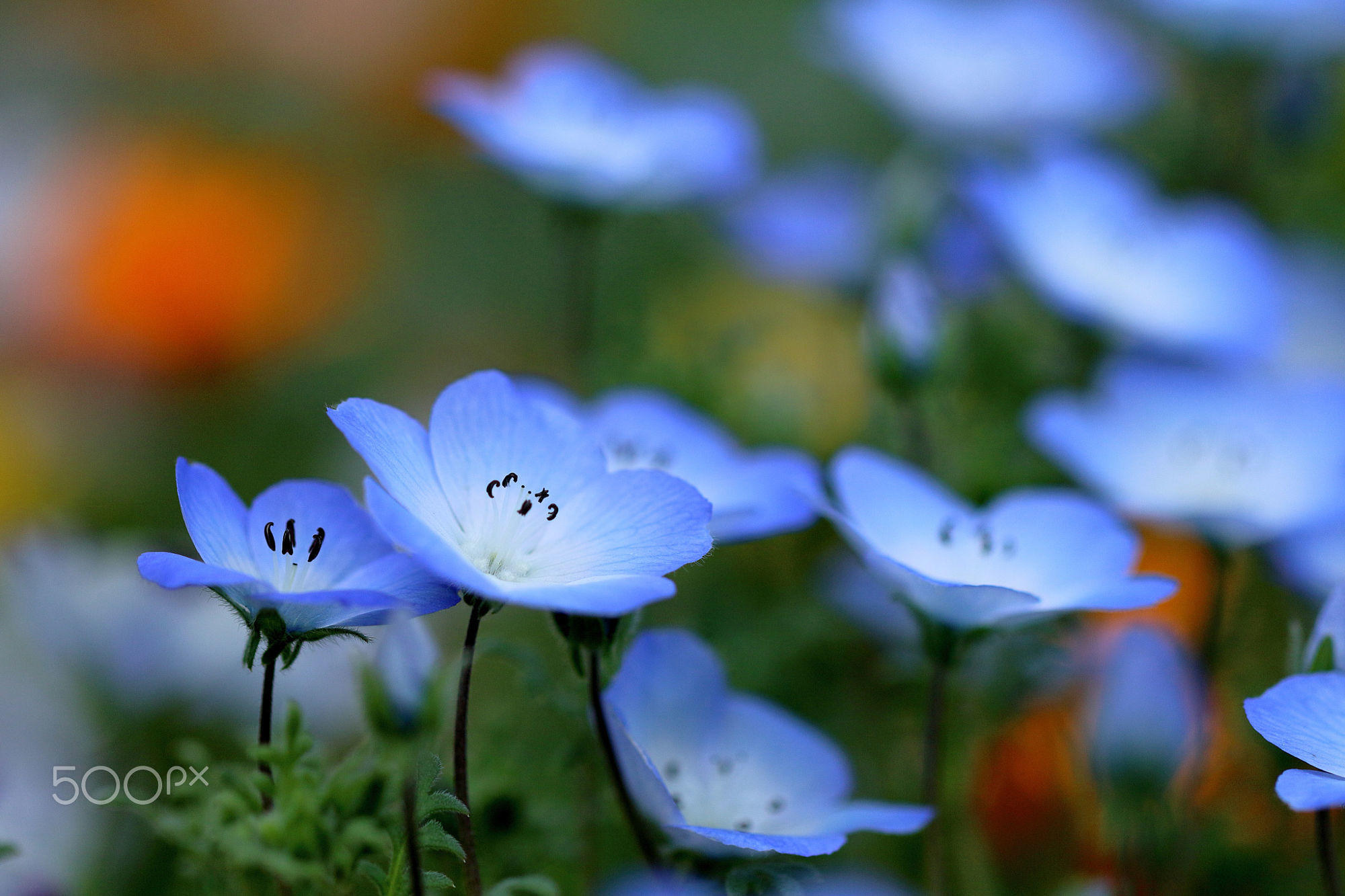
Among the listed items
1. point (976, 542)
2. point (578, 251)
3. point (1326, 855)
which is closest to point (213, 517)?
point (976, 542)

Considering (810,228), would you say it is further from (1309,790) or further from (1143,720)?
(1309,790)

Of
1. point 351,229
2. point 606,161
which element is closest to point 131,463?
point 351,229

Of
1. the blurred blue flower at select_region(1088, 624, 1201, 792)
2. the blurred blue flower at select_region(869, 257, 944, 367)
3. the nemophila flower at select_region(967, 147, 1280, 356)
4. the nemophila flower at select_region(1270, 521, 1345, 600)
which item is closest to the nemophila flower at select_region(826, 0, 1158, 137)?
the nemophila flower at select_region(967, 147, 1280, 356)

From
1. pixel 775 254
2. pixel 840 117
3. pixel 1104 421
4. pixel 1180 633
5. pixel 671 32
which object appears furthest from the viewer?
pixel 671 32

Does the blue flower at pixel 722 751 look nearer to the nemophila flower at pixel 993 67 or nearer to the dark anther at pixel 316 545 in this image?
the dark anther at pixel 316 545

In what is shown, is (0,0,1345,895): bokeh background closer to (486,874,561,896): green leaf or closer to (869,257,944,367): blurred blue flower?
(869,257,944,367): blurred blue flower

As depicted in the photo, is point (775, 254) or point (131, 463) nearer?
point (775, 254)

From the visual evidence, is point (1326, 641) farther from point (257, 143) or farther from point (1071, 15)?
point (257, 143)

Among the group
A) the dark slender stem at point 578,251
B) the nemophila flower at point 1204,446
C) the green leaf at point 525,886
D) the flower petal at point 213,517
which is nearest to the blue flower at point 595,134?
the dark slender stem at point 578,251
